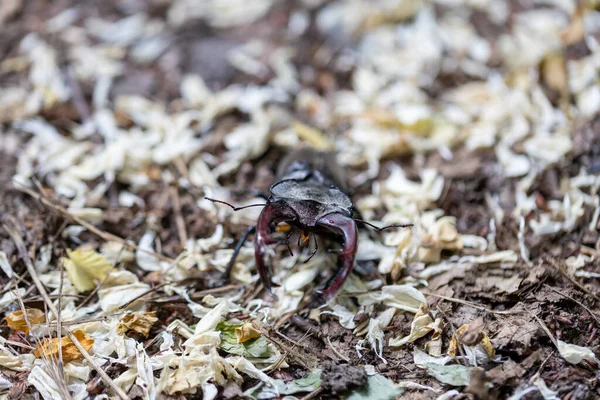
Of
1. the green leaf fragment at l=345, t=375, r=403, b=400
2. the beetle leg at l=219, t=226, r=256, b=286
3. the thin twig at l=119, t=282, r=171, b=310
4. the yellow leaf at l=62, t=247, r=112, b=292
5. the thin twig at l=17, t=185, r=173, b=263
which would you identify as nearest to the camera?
the green leaf fragment at l=345, t=375, r=403, b=400

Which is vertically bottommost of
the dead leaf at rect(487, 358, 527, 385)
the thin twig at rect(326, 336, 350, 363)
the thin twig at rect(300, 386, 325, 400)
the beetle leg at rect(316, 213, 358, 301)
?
the thin twig at rect(326, 336, 350, 363)

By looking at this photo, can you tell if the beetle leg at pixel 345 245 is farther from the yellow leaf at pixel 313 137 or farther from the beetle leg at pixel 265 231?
the yellow leaf at pixel 313 137

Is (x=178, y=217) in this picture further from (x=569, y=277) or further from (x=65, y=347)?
(x=569, y=277)

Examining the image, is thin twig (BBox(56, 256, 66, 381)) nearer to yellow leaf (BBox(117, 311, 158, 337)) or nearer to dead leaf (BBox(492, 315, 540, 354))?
yellow leaf (BBox(117, 311, 158, 337))

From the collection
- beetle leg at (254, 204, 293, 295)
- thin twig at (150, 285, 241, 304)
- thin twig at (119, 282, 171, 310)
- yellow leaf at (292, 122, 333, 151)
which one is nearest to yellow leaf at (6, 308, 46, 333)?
thin twig at (119, 282, 171, 310)

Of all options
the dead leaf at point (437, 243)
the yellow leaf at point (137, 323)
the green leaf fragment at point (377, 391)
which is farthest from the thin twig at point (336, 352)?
the yellow leaf at point (137, 323)

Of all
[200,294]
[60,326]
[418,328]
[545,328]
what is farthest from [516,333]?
[60,326]

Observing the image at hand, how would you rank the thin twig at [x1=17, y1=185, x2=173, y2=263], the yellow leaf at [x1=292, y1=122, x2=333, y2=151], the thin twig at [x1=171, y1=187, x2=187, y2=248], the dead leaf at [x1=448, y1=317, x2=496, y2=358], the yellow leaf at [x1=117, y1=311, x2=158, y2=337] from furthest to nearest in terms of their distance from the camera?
1. the yellow leaf at [x1=292, y1=122, x2=333, y2=151]
2. the thin twig at [x1=171, y1=187, x2=187, y2=248]
3. the thin twig at [x1=17, y1=185, x2=173, y2=263]
4. the yellow leaf at [x1=117, y1=311, x2=158, y2=337]
5. the dead leaf at [x1=448, y1=317, x2=496, y2=358]
